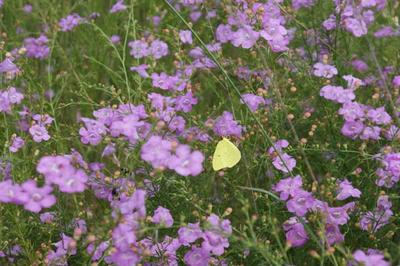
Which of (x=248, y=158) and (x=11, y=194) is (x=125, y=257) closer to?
(x=11, y=194)

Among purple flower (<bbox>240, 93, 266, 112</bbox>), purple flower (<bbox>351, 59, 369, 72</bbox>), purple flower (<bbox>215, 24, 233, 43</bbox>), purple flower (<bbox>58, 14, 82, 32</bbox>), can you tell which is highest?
purple flower (<bbox>240, 93, 266, 112</bbox>)

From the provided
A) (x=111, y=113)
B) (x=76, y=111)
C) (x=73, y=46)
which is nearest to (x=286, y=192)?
(x=111, y=113)

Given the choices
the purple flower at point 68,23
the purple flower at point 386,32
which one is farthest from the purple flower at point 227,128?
the purple flower at point 68,23

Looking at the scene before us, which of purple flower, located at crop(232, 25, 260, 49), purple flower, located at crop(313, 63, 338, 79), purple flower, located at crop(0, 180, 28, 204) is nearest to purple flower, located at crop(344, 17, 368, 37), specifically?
purple flower, located at crop(313, 63, 338, 79)

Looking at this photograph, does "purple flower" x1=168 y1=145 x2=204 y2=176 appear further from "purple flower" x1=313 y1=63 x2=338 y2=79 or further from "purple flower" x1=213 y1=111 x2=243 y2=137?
"purple flower" x1=313 y1=63 x2=338 y2=79

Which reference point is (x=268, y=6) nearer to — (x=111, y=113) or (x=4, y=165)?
(x=111, y=113)

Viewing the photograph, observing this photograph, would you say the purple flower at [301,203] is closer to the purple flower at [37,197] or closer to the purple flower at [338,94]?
the purple flower at [338,94]
